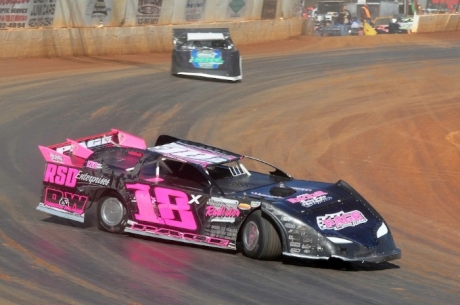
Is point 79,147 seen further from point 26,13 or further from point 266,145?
point 26,13

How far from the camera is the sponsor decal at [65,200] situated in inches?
446

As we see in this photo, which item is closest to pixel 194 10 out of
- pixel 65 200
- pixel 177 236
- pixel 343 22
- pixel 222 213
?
pixel 343 22

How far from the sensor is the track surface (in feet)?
28.9

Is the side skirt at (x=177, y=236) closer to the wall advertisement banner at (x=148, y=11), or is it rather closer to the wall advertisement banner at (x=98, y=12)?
the wall advertisement banner at (x=98, y=12)

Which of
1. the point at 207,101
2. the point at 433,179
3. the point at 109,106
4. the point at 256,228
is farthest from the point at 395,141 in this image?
the point at 256,228

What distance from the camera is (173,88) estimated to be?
23672 millimetres

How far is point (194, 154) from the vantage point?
11102 mm

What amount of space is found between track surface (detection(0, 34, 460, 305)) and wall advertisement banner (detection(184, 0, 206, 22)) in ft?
8.35

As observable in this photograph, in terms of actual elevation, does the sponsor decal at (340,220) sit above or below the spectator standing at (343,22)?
above

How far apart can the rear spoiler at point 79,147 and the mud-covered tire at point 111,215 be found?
2.74 ft

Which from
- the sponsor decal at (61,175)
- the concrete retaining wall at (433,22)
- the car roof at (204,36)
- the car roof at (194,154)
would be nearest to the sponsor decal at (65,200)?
the sponsor decal at (61,175)

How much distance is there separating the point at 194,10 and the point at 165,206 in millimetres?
23409

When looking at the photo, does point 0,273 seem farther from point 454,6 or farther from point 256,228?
point 454,6

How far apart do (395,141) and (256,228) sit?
9.72m
